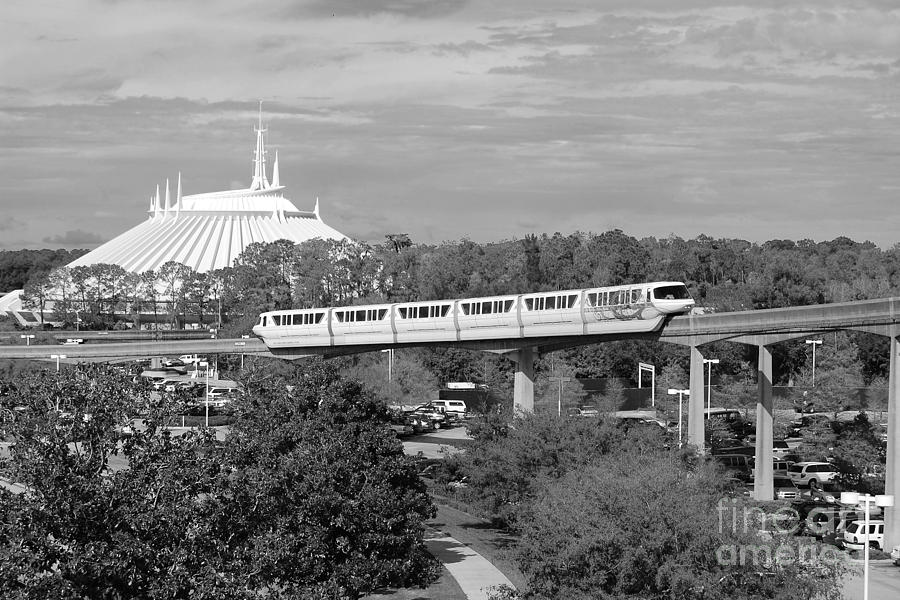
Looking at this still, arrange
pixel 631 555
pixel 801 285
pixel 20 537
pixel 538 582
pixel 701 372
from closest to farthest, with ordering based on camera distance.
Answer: pixel 20 537, pixel 631 555, pixel 538 582, pixel 701 372, pixel 801 285

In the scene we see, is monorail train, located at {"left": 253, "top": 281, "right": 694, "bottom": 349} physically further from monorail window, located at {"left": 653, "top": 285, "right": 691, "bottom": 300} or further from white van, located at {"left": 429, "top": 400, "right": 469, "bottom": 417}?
white van, located at {"left": 429, "top": 400, "right": 469, "bottom": 417}

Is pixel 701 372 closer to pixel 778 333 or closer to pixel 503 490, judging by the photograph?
pixel 778 333

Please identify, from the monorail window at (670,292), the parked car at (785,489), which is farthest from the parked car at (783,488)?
the monorail window at (670,292)

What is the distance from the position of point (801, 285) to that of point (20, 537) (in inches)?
4176

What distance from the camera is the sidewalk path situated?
41.9 meters

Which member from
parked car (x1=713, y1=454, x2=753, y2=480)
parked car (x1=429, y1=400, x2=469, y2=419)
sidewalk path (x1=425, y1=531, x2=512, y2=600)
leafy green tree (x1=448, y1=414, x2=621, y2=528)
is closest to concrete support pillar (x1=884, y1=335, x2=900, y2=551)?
leafy green tree (x1=448, y1=414, x2=621, y2=528)

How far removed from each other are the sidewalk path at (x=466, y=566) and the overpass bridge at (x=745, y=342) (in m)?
13.8

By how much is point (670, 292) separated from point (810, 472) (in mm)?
11703

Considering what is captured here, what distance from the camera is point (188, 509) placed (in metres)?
25.5

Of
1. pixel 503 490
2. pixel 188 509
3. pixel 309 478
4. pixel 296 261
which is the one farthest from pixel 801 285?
pixel 188 509

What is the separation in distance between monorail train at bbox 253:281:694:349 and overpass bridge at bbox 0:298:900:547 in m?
0.60

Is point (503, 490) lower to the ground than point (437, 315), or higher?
lower

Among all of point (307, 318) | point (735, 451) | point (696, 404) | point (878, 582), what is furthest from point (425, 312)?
point (878, 582)

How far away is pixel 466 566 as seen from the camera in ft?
150
